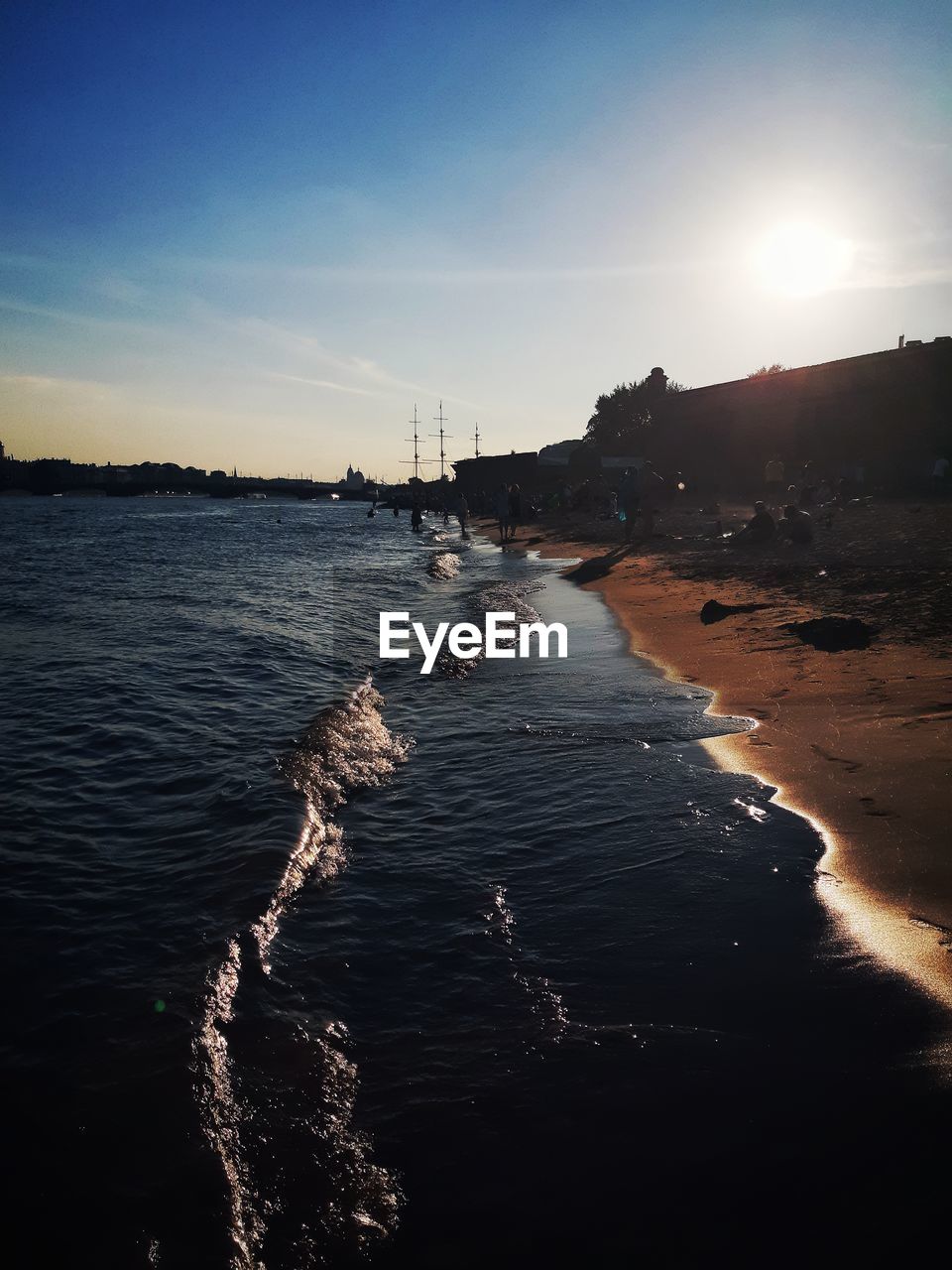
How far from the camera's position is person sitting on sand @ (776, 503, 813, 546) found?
19031 mm

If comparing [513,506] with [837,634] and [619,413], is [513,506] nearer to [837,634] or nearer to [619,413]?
[837,634]

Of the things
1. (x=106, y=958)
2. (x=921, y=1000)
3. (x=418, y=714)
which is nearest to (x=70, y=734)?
(x=418, y=714)

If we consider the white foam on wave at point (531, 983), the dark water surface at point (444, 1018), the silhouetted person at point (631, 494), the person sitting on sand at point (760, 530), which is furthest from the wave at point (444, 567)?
the white foam on wave at point (531, 983)

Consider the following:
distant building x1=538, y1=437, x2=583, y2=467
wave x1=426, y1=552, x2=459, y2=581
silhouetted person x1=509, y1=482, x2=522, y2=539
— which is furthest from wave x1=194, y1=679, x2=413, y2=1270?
distant building x1=538, y1=437, x2=583, y2=467

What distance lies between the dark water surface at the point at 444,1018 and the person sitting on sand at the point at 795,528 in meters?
13.0

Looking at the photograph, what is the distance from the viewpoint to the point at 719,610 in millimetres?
13297

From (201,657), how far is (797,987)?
11.9m

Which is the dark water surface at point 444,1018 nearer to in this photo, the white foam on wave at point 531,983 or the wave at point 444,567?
the white foam on wave at point 531,983

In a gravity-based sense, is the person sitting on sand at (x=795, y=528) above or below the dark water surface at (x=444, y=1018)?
above

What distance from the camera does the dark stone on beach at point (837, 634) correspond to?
9.99 meters

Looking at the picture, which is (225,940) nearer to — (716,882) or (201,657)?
(716,882)

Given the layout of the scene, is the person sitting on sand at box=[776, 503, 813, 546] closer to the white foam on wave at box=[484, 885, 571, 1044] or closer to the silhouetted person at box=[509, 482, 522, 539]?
the white foam on wave at box=[484, 885, 571, 1044]

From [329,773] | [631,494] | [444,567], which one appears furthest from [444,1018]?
[444,567]

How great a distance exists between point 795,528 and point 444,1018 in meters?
18.4
